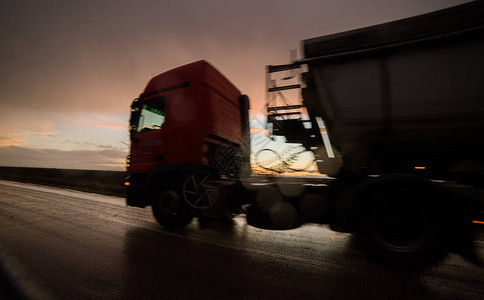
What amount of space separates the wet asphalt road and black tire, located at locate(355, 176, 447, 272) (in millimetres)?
235

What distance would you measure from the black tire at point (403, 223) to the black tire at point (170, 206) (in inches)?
126

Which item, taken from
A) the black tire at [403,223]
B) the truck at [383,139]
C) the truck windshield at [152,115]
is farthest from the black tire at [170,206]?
the black tire at [403,223]

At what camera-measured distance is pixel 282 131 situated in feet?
13.7

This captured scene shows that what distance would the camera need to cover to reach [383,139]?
3.04 meters

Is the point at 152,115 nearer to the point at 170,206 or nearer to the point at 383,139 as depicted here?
the point at 170,206

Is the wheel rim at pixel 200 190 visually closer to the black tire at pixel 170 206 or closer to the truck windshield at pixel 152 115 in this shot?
the black tire at pixel 170 206

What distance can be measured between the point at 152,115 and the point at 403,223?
4.97 meters

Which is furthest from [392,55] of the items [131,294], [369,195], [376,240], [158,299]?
[131,294]

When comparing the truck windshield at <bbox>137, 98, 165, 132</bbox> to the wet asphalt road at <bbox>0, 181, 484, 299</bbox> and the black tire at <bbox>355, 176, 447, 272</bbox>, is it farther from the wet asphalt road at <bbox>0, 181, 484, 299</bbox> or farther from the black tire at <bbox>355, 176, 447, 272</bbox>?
the black tire at <bbox>355, 176, 447, 272</bbox>

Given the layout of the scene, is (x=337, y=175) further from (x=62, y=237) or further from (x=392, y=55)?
(x=62, y=237)

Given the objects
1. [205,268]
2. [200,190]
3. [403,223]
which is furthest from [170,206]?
[403,223]

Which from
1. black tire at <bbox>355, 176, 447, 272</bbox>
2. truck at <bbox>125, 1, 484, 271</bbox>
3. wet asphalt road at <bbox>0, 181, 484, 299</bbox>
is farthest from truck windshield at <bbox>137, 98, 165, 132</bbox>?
black tire at <bbox>355, 176, 447, 272</bbox>

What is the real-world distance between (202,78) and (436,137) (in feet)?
12.7

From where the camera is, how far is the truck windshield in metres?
4.72
